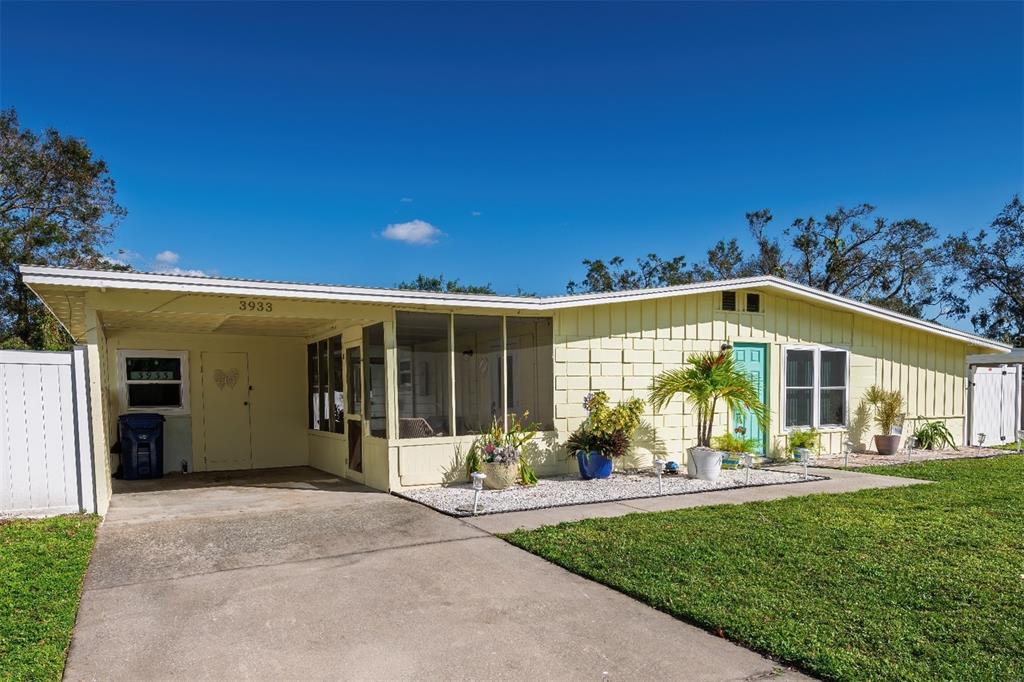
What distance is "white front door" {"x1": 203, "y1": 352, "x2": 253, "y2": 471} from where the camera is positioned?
10.0 meters

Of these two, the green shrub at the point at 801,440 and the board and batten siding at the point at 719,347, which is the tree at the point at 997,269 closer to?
the board and batten siding at the point at 719,347

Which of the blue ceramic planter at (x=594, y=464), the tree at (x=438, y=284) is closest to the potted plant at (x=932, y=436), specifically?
the blue ceramic planter at (x=594, y=464)

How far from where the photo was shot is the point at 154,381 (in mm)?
9812

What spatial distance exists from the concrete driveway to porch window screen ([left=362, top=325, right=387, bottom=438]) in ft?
6.81

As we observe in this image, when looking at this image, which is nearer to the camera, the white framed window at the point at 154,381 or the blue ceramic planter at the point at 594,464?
the blue ceramic planter at the point at 594,464

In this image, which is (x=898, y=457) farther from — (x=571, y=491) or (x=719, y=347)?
(x=571, y=491)

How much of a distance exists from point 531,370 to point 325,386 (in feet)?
11.0

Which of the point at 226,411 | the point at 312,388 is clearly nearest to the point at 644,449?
the point at 312,388

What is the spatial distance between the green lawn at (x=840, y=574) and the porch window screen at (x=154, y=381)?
281 inches

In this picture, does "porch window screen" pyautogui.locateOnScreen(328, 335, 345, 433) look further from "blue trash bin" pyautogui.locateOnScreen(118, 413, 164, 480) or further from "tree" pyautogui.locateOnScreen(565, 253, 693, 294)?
"tree" pyautogui.locateOnScreen(565, 253, 693, 294)

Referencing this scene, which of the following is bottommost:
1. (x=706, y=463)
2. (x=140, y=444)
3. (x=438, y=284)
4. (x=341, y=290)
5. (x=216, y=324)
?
(x=706, y=463)

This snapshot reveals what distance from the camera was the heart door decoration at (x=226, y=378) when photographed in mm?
10117

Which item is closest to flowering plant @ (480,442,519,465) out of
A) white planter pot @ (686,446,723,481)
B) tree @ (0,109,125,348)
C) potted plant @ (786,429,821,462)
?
white planter pot @ (686,446,723,481)

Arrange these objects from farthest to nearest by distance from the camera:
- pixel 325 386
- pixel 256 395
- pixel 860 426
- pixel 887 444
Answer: pixel 860 426 → pixel 887 444 → pixel 256 395 → pixel 325 386
